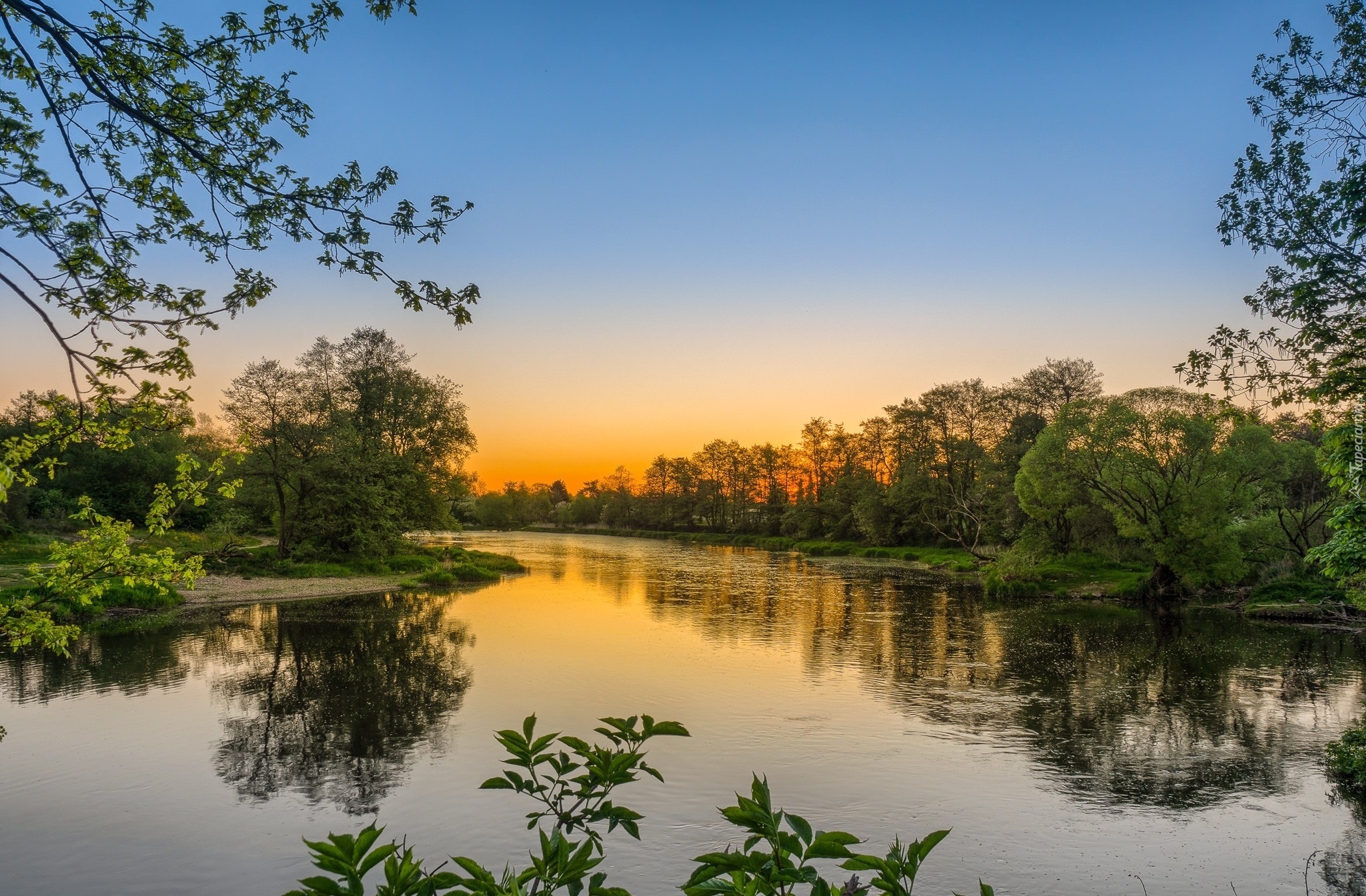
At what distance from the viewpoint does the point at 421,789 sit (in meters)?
10.3

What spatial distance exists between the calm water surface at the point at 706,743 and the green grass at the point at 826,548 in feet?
78.7

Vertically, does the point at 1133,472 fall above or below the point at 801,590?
above

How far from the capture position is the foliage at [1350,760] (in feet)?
34.5

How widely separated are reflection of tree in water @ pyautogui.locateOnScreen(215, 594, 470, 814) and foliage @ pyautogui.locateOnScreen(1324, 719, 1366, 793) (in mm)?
13752

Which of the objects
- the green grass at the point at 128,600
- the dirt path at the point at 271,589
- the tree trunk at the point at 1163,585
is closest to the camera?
the green grass at the point at 128,600

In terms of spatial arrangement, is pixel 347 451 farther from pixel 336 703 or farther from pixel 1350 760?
pixel 1350 760

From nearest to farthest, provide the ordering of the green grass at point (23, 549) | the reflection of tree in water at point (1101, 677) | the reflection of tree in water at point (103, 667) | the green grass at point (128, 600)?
the reflection of tree in water at point (1101, 677)
the reflection of tree in water at point (103, 667)
the green grass at point (128, 600)
the green grass at point (23, 549)

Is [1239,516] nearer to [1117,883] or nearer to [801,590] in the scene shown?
[801,590]

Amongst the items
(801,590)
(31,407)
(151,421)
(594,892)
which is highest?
(31,407)

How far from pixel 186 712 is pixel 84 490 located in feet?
161

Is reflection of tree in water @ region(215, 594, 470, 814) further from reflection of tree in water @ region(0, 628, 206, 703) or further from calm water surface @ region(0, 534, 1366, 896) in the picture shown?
reflection of tree in water @ region(0, 628, 206, 703)

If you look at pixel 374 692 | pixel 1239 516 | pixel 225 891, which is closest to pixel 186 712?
pixel 374 692

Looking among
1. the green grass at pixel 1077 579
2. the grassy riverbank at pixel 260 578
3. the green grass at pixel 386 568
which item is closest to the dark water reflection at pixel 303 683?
the grassy riverbank at pixel 260 578

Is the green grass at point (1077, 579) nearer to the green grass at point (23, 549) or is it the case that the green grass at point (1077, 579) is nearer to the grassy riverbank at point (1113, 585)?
Answer: the grassy riverbank at point (1113, 585)
